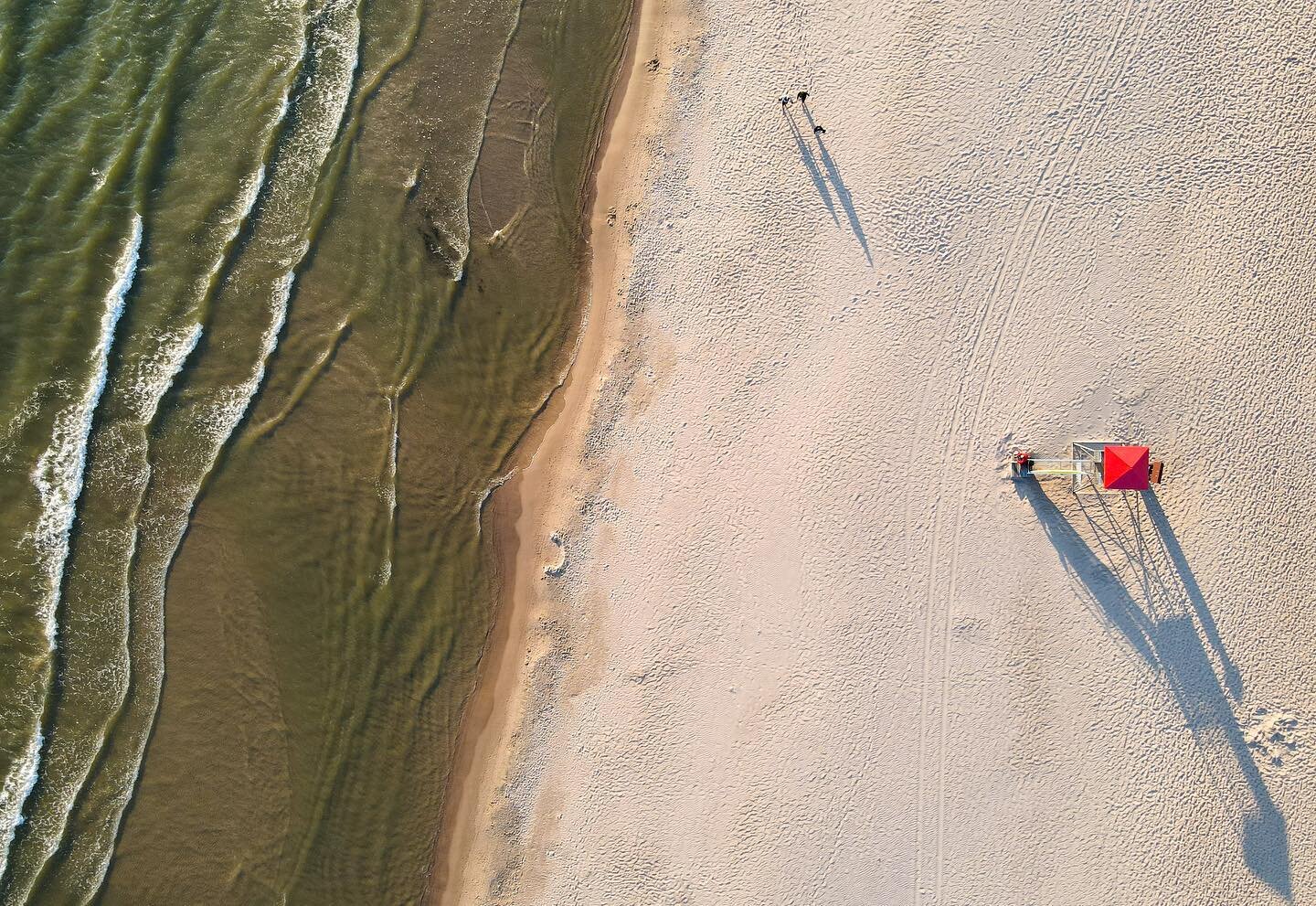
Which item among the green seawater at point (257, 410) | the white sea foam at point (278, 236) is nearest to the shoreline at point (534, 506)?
the green seawater at point (257, 410)

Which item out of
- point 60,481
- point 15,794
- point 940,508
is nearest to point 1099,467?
point 940,508

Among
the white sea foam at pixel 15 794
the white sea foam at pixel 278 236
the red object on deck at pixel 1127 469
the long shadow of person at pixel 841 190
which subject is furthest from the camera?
the long shadow of person at pixel 841 190

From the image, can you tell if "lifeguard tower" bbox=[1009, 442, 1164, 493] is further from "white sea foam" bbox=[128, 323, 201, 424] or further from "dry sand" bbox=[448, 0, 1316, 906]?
"white sea foam" bbox=[128, 323, 201, 424]

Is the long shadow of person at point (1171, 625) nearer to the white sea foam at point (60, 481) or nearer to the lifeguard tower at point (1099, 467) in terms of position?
the lifeguard tower at point (1099, 467)

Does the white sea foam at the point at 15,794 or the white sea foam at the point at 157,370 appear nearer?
the white sea foam at the point at 15,794

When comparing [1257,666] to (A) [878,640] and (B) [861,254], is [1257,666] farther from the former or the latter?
(B) [861,254]

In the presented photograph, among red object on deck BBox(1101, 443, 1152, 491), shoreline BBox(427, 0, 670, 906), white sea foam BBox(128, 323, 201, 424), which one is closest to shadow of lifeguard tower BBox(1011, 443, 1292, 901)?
red object on deck BBox(1101, 443, 1152, 491)

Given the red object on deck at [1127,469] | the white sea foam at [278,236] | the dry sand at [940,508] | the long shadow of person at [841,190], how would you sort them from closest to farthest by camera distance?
the red object on deck at [1127,469]
the white sea foam at [278,236]
the dry sand at [940,508]
the long shadow of person at [841,190]
